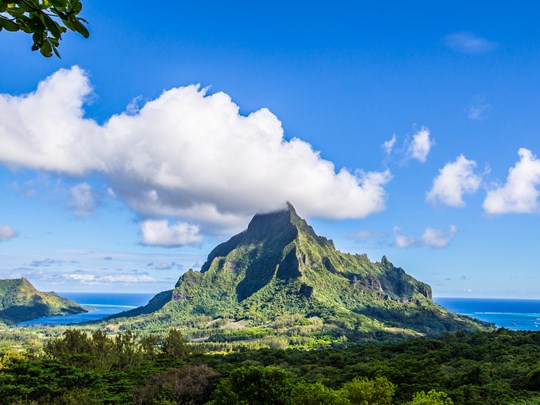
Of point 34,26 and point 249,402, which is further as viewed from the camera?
point 249,402

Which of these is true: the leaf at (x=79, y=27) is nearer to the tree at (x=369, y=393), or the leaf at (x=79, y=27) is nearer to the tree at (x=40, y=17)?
the tree at (x=40, y=17)

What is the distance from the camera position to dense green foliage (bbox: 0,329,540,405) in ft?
85.4

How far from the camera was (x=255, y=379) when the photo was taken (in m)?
26.6

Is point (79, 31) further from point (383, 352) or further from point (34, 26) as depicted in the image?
point (383, 352)

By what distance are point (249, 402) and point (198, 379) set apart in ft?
48.3

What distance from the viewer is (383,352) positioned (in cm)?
7456

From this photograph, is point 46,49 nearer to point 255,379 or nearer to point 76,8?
point 76,8

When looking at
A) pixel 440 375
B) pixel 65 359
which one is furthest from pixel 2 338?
pixel 440 375

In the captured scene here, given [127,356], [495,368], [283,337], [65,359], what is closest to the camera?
[65,359]

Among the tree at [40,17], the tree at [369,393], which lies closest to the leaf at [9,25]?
the tree at [40,17]

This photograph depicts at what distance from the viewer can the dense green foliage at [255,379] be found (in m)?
26.0

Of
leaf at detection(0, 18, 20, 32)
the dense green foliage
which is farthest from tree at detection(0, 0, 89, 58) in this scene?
the dense green foliage

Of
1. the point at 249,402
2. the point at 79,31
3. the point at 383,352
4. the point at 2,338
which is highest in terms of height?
the point at 79,31

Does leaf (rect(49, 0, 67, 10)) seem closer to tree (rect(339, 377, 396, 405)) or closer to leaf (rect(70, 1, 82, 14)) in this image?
leaf (rect(70, 1, 82, 14))
